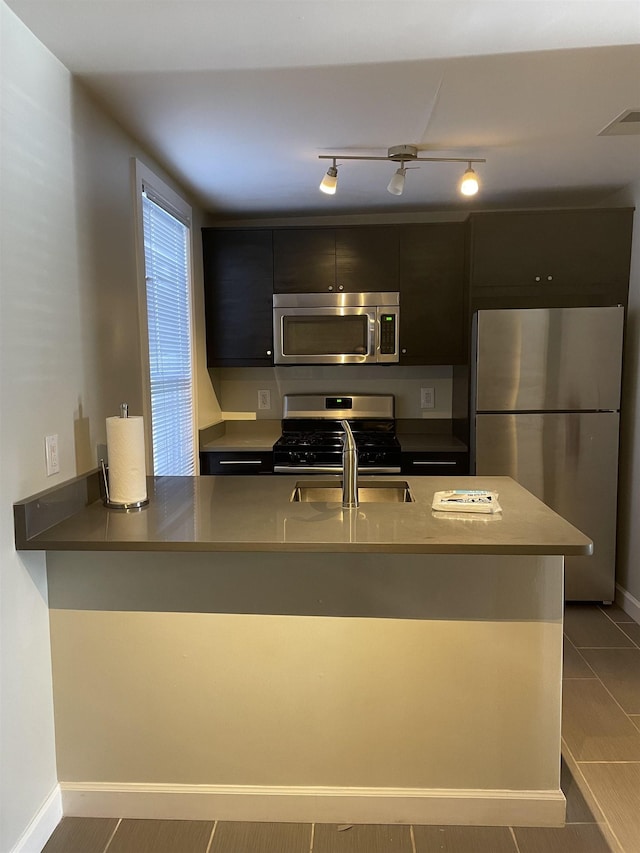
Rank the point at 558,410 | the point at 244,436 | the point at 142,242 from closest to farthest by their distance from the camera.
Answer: the point at 142,242, the point at 558,410, the point at 244,436

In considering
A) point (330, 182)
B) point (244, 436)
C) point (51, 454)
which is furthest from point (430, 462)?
point (51, 454)

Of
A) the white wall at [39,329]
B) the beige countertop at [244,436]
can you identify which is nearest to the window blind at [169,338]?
the beige countertop at [244,436]

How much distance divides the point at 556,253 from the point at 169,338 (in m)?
2.15

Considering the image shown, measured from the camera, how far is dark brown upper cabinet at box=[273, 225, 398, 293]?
369cm

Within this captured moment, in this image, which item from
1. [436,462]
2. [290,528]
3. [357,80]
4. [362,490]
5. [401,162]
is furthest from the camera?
A: [436,462]

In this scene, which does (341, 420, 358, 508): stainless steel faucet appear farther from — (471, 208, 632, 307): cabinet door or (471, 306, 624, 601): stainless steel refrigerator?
(471, 208, 632, 307): cabinet door

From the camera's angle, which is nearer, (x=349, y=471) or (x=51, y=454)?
(x=51, y=454)

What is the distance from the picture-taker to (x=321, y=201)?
357 centimetres

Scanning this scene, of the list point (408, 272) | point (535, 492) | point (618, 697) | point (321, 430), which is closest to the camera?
point (618, 697)

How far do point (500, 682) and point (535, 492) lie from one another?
170 cm

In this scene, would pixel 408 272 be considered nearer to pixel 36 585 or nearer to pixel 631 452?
pixel 631 452

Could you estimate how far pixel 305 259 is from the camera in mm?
3715

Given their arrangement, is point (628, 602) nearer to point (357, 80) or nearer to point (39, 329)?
point (357, 80)

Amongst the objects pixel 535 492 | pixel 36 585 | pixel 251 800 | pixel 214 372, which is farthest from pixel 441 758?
pixel 214 372
